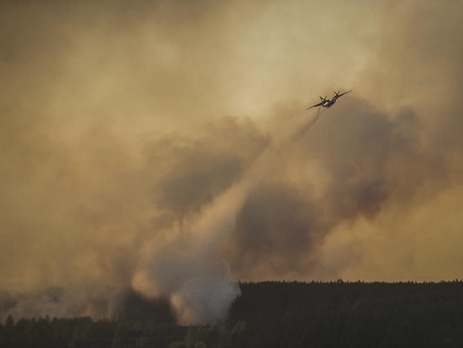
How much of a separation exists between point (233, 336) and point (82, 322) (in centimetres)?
3401

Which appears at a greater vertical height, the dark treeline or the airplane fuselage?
the airplane fuselage

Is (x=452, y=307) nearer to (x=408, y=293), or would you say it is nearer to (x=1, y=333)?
(x=408, y=293)

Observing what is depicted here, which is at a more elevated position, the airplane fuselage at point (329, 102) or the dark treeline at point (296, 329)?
the airplane fuselage at point (329, 102)

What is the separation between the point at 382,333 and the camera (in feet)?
554

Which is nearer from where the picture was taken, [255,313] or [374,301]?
[374,301]

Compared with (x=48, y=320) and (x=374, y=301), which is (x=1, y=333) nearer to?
(x=48, y=320)

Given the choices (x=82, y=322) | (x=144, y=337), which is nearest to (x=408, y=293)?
(x=144, y=337)

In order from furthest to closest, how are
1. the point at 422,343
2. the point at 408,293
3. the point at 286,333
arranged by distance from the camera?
1. the point at 408,293
2. the point at 286,333
3. the point at 422,343

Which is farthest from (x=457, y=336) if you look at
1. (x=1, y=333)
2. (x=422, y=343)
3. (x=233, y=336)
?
(x=1, y=333)

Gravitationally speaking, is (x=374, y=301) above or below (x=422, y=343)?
above

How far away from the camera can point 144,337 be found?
588 ft

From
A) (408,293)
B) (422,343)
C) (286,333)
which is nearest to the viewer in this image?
(422,343)

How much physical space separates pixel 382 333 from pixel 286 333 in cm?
2101

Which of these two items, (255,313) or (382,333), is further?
(255,313)
